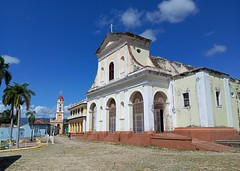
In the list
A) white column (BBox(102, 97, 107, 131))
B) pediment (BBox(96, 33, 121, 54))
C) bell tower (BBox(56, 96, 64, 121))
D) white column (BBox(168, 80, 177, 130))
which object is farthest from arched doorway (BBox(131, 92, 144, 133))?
bell tower (BBox(56, 96, 64, 121))

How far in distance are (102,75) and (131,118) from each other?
8031mm

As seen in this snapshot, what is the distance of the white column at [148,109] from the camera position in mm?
17375

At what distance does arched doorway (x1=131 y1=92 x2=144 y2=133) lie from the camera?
62.0ft

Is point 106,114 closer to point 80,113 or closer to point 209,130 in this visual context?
point 209,130

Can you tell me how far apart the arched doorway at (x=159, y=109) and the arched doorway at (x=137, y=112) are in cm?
119

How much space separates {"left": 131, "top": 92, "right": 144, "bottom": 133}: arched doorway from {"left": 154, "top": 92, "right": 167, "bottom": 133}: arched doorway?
1.19m

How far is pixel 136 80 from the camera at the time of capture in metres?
19.2

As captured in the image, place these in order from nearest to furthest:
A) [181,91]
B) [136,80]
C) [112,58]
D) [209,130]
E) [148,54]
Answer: [209,130], [181,91], [136,80], [148,54], [112,58]

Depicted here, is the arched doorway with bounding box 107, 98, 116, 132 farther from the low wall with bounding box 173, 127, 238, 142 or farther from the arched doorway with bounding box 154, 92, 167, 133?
the low wall with bounding box 173, 127, 238, 142

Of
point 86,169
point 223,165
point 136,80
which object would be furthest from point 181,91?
point 86,169

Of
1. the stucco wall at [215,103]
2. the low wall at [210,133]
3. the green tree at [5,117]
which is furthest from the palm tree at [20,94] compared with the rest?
the green tree at [5,117]

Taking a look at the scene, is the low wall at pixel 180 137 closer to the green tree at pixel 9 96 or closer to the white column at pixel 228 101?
the white column at pixel 228 101

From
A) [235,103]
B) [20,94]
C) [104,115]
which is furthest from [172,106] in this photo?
[20,94]

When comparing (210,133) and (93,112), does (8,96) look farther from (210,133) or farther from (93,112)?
(210,133)
